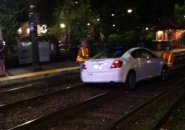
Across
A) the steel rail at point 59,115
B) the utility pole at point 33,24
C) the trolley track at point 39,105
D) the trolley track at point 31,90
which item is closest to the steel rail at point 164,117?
the steel rail at point 59,115

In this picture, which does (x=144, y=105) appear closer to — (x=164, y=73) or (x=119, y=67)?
(x=119, y=67)

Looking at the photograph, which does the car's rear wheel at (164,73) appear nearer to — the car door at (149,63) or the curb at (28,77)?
the car door at (149,63)

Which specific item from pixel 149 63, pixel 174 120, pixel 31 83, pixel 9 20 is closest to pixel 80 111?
pixel 174 120

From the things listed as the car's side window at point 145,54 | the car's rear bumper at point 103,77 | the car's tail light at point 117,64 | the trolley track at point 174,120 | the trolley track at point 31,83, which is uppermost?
the car's side window at point 145,54

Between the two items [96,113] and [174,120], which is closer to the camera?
[174,120]

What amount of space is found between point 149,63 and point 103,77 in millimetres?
2295

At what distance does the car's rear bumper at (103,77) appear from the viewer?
12.4m

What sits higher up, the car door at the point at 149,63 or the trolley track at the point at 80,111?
the car door at the point at 149,63

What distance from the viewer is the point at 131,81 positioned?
12953 millimetres

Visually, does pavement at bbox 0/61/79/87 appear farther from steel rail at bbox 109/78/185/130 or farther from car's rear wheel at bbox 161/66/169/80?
steel rail at bbox 109/78/185/130

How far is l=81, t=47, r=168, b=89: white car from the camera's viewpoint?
12484 millimetres

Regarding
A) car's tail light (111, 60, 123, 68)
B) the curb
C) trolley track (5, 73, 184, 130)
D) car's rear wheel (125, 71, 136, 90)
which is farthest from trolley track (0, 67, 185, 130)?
the curb

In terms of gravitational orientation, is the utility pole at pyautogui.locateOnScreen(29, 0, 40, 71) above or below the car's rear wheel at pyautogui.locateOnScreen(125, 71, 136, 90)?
above

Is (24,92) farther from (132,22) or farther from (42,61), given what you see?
(132,22)
